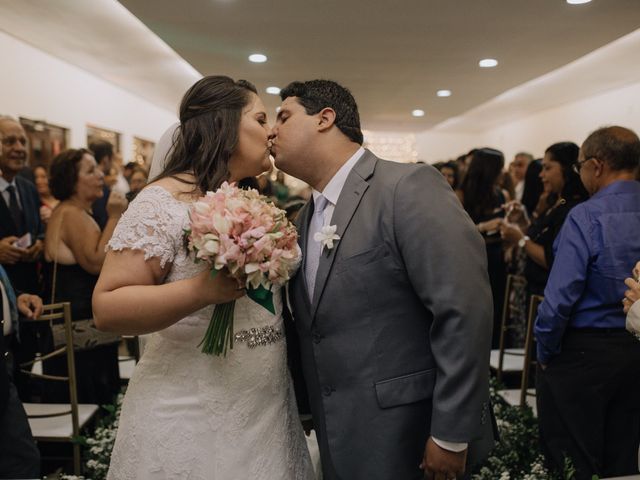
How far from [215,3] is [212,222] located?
4.08 m

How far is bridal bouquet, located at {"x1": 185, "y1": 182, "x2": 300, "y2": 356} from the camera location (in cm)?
148

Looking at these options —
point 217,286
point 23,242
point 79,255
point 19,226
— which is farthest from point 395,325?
point 19,226

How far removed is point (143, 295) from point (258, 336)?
1.26 feet

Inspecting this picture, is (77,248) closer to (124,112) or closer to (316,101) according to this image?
(316,101)

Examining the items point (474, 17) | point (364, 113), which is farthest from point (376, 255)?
point (364, 113)

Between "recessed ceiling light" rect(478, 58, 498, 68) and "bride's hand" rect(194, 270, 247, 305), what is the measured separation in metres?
6.42

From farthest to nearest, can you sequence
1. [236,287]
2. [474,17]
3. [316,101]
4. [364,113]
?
[364,113], [474,17], [316,101], [236,287]

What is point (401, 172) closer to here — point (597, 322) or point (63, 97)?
point (597, 322)

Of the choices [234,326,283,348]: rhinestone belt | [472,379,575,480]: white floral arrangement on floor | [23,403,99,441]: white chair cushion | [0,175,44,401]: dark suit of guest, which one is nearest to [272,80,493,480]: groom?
[234,326,283,348]: rhinestone belt

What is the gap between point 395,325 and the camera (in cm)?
179

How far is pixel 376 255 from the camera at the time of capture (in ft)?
5.81

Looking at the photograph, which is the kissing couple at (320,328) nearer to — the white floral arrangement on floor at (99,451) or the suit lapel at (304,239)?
the suit lapel at (304,239)

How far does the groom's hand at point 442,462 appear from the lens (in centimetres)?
170

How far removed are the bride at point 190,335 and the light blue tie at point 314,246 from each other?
142mm
